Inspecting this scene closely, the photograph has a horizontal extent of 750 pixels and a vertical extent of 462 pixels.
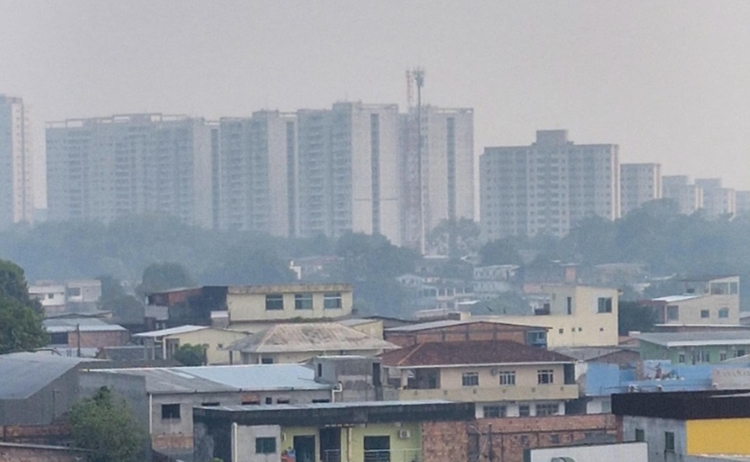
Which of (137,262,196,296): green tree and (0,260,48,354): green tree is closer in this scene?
(0,260,48,354): green tree

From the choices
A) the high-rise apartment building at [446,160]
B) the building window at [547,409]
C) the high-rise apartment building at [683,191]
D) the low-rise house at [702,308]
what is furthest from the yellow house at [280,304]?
the high-rise apartment building at [683,191]

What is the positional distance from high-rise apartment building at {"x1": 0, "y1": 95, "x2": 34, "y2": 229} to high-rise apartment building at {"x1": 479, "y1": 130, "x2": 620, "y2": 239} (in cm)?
2550

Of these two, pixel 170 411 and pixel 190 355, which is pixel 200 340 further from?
pixel 170 411

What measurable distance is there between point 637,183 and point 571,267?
2854 centimetres

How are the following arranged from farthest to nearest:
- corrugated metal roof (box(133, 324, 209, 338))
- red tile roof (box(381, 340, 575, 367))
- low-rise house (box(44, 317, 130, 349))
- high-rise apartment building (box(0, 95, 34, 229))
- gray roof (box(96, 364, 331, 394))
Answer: high-rise apartment building (box(0, 95, 34, 229)) → low-rise house (box(44, 317, 130, 349)) → corrugated metal roof (box(133, 324, 209, 338)) → red tile roof (box(381, 340, 575, 367)) → gray roof (box(96, 364, 331, 394))

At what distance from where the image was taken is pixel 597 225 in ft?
263

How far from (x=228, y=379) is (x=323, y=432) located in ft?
9.56

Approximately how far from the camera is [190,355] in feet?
88.2

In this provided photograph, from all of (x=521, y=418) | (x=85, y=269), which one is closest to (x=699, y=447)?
(x=521, y=418)

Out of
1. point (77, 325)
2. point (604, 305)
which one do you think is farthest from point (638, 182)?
point (604, 305)

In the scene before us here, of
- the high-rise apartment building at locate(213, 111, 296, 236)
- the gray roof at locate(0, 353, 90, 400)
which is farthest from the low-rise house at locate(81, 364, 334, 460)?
the high-rise apartment building at locate(213, 111, 296, 236)

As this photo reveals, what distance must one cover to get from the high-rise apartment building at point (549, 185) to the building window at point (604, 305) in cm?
6034

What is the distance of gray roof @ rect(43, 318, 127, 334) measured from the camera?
32.3 m

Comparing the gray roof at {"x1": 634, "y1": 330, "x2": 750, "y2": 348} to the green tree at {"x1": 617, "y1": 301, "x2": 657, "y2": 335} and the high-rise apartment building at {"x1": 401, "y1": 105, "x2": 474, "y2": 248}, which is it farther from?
the high-rise apartment building at {"x1": 401, "y1": 105, "x2": 474, "y2": 248}
